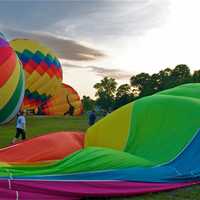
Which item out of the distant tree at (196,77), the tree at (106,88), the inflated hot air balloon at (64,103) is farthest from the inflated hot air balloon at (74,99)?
the tree at (106,88)

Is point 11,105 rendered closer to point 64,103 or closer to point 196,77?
point 64,103

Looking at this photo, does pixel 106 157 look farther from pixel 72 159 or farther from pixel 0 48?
pixel 0 48

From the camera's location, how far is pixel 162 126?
7445mm

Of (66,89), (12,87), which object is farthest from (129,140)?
(66,89)

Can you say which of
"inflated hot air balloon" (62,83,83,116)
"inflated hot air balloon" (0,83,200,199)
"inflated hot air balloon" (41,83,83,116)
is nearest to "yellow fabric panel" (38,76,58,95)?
"inflated hot air balloon" (41,83,83,116)

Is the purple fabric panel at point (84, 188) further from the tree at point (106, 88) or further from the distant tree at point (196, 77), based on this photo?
the tree at point (106, 88)

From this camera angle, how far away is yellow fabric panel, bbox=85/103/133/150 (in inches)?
307

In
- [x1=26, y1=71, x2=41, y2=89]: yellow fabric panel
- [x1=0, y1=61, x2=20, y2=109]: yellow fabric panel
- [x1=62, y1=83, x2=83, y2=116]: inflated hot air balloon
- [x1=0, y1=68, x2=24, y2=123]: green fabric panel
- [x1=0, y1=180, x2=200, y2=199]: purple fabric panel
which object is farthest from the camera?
[x1=62, y1=83, x2=83, y2=116]: inflated hot air balloon

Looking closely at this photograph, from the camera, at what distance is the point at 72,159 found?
19.8ft

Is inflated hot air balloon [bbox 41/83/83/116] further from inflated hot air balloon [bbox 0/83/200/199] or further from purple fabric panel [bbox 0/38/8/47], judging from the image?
inflated hot air balloon [bbox 0/83/200/199]

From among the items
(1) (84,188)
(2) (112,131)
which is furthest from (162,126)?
(1) (84,188)

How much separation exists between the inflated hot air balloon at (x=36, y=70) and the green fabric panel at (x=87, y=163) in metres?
19.2

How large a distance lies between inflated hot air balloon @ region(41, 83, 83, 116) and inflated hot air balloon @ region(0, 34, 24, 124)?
1830 cm

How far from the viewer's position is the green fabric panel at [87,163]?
5741 millimetres
